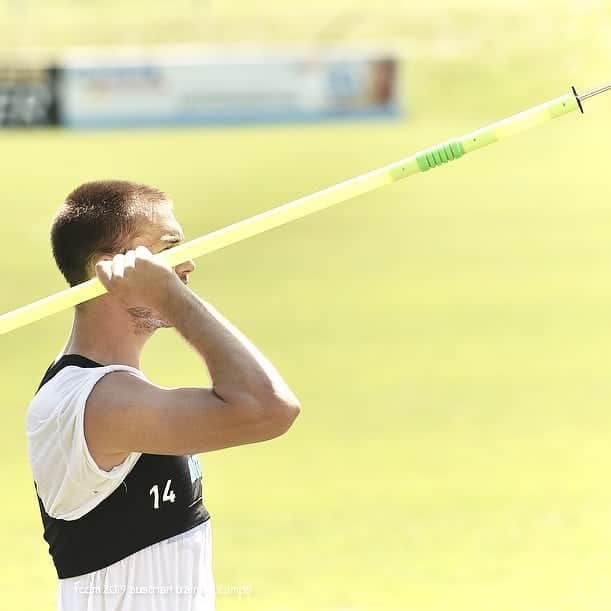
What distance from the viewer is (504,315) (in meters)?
14.2

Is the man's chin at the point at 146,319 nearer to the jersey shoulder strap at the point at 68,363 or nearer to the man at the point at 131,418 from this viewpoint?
the man at the point at 131,418

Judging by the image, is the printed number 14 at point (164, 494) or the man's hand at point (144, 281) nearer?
the man's hand at point (144, 281)

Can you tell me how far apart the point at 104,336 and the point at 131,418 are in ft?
1.10

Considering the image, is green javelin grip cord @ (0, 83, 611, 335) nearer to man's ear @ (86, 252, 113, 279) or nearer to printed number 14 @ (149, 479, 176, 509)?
man's ear @ (86, 252, 113, 279)

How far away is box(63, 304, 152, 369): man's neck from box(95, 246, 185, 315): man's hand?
30 cm

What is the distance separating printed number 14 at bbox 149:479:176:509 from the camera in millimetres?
3289

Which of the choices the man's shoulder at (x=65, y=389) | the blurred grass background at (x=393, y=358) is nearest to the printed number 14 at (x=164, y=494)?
the man's shoulder at (x=65, y=389)

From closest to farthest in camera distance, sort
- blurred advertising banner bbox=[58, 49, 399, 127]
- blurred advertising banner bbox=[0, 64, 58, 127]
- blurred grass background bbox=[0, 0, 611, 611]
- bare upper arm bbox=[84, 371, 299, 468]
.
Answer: bare upper arm bbox=[84, 371, 299, 468] → blurred grass background bbox=[0, 0, 611, 611] → blurred advertising banner bbox=[0, 64, 58, 127] → blurred advertising banner bbox=[58, 49, 399, 127]

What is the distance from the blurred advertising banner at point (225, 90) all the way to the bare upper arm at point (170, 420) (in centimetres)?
3265

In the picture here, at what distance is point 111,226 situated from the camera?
11.0 ft

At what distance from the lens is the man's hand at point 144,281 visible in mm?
3049

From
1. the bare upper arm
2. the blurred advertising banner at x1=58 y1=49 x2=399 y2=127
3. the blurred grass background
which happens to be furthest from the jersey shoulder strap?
the blurred advertising banner at x1=58 y1=49 x2=399 y2=127

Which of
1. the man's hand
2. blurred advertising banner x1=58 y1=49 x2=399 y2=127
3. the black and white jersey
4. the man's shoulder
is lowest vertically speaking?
the black and white jersey

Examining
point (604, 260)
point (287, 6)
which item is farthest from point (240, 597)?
point (287, 6)
